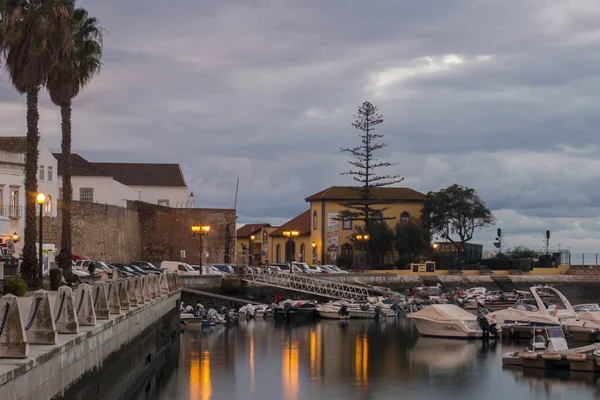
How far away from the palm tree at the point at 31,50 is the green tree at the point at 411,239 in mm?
66380

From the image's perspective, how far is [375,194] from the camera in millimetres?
104938

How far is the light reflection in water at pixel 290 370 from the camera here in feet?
92.4

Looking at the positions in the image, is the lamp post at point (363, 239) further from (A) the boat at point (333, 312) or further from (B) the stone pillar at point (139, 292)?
(B) the stone pillar at point (139, 292)

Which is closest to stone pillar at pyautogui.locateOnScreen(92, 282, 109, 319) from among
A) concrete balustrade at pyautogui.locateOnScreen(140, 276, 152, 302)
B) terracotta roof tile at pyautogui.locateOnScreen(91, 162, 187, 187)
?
concrete balustrade at pyautogui.locateOnScreen(140, 276, 152, 302)

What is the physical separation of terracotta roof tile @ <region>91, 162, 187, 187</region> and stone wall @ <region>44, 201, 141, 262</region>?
21907mm

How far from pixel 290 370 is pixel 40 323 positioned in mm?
20015

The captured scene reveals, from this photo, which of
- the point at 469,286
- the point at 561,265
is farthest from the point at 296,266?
the point at 561,265

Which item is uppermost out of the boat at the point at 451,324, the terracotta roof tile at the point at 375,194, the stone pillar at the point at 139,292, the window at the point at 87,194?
the terracotta roof tile at the point at 375,194

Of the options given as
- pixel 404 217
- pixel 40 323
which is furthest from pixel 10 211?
pixel 404 217

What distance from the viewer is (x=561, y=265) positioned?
101188mm

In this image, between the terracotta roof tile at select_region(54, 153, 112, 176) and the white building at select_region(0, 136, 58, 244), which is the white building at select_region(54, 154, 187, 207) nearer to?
the terracotta roof tile at select_region(54, 153, 112, 176)

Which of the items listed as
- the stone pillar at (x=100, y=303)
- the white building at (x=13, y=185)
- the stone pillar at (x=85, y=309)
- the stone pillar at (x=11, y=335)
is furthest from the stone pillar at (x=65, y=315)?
the white building at (x=13, y=185)

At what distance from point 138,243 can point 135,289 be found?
55.2 m

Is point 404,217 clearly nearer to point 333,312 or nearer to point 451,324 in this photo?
point 333,312
